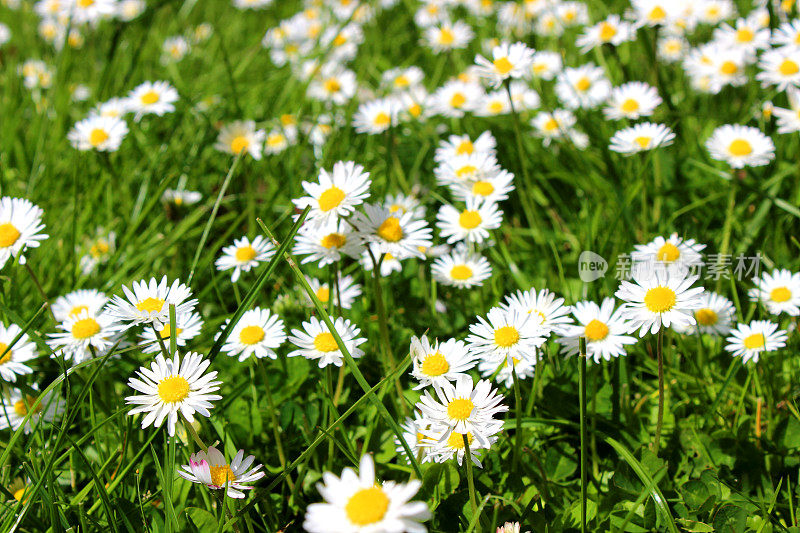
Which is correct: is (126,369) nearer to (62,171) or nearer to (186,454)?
(186,454)

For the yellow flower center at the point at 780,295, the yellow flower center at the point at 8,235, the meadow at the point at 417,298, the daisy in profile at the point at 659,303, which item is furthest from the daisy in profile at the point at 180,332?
the yellow flower center at the point at 780,295

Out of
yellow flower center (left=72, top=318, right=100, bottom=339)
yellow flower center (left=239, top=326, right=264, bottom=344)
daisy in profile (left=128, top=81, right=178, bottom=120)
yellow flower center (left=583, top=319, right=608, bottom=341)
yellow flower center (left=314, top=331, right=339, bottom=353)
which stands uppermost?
daisy in profile (left=128, top=81, right=178, bottom=120)

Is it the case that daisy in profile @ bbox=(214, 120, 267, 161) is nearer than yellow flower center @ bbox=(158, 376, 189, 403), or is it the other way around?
yellow flower center @ bbox=(158, 376, 189, 403)

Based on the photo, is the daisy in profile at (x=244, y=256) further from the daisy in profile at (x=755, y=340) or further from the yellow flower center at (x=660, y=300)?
the daisy in profile at (x=755, y=340)

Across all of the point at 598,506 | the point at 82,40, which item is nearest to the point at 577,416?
the point at 598,506

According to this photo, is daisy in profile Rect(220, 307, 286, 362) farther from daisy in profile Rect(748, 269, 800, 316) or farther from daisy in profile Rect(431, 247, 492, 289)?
daisy in profile Rect(748, 269, 800, 316)

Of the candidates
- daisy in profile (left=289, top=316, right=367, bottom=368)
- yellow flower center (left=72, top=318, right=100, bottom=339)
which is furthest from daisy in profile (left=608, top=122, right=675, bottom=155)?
yellow flower center (left=72, top=318, right=100, bottom=339)
